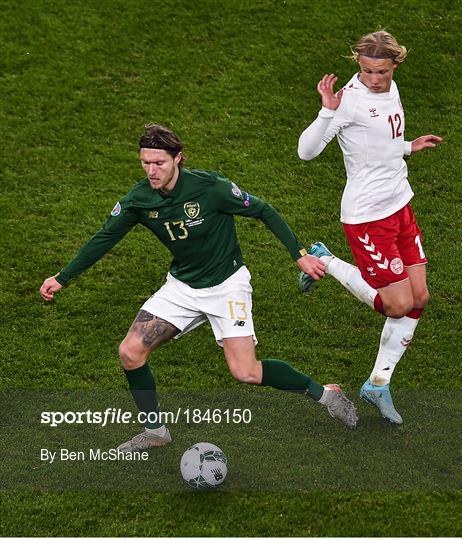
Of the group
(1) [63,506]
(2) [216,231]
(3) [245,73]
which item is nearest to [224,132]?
(3) [245,73]

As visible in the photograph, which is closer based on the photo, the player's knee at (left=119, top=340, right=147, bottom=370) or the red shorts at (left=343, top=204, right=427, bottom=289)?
Answer: the player's knee at (left=119, top=340, right=147, bottom=370)

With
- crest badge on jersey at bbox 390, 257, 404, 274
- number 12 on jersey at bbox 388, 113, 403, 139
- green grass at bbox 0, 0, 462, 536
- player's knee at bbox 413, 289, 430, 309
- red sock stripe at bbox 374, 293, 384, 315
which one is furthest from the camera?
red sock stripe at bbox 374, 293, 384, 315

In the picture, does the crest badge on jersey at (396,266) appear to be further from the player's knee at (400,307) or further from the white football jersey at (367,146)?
the white football jersey at (367,146)

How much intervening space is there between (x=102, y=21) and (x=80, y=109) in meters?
1.63

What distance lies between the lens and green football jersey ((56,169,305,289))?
7.80 meters

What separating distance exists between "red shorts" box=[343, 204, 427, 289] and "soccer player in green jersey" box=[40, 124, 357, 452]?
28.0 inches

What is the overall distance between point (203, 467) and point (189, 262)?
4.79 feet

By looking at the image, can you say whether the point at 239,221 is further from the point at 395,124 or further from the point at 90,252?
the point at 90,252

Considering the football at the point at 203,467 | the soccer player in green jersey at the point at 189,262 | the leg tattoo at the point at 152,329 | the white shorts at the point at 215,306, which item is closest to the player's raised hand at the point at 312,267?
the soccer player in green jersey at the point at 189,262

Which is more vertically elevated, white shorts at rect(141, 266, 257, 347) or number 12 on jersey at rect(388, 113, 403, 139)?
number 12 on jersey at rect(388, 113, 403, 139)

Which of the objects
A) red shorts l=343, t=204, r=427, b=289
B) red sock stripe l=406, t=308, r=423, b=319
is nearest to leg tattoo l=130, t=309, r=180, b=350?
red shorts l=343, t=204, r=427, b=289

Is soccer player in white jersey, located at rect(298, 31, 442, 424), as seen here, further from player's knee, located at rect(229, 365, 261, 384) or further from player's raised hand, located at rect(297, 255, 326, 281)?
player's knee, located at rect(229, 365, 261, 384)

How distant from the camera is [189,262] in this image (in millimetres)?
8039

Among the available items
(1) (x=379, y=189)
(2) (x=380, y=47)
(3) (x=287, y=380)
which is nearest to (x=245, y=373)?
(3) (x=287, y=380)
